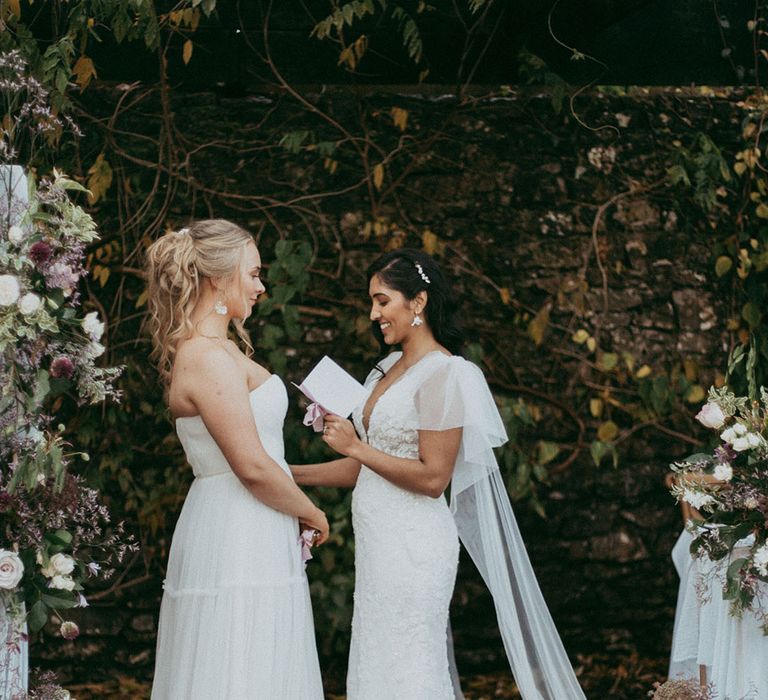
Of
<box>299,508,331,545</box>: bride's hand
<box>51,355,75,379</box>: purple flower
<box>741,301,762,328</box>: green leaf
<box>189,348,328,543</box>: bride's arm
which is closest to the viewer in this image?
<box>51,355,75,379</box>: purple flower

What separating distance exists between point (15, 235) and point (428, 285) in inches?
55.3

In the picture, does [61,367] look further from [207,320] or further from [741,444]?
[741,444]

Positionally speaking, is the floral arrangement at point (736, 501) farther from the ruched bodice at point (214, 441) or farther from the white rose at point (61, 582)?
the white rose at point (61, 582)

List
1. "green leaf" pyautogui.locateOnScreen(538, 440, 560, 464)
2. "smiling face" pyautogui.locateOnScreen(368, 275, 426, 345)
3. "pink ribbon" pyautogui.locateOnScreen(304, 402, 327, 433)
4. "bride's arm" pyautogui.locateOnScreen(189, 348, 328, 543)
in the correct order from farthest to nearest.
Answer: "green leaf" pyautogui.locateOnScreen(538, 440, 560, 464), "smiling face" pyautogui.locateOnScreen(368, 275, 426, 345), "pink ribbon" pyautogui.locateOnScreen(304, 402, 327, 433), "bride's arm" pyautogui.locateOnScreen(189, 348, 328, 543)

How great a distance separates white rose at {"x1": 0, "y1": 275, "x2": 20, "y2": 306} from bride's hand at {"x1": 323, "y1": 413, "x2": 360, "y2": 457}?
1.13 metres

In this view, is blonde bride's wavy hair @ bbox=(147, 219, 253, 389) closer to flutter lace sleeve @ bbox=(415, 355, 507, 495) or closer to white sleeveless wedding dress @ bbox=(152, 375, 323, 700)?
white sleeveless wedding dress @ bbox=(152, 375, 323, 700)

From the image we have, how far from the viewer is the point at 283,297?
16.4 feet

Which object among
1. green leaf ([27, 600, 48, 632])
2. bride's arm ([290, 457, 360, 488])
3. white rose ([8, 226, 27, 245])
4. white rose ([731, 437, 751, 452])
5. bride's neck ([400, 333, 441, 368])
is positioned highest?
white rose ([8, 226, 27, 245])

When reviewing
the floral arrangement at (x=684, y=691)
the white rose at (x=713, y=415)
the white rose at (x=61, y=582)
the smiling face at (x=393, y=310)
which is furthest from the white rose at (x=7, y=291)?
the floral arrangement at (x=684, y=691)

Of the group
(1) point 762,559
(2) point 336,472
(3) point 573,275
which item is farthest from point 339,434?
(3) point 573,275

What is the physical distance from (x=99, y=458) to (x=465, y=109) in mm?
2373

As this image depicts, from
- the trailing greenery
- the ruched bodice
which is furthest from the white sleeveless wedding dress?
the trailing greenery

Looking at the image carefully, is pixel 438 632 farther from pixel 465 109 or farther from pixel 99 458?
pixel 465 109

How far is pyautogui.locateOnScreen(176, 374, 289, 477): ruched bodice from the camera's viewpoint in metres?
3.16
